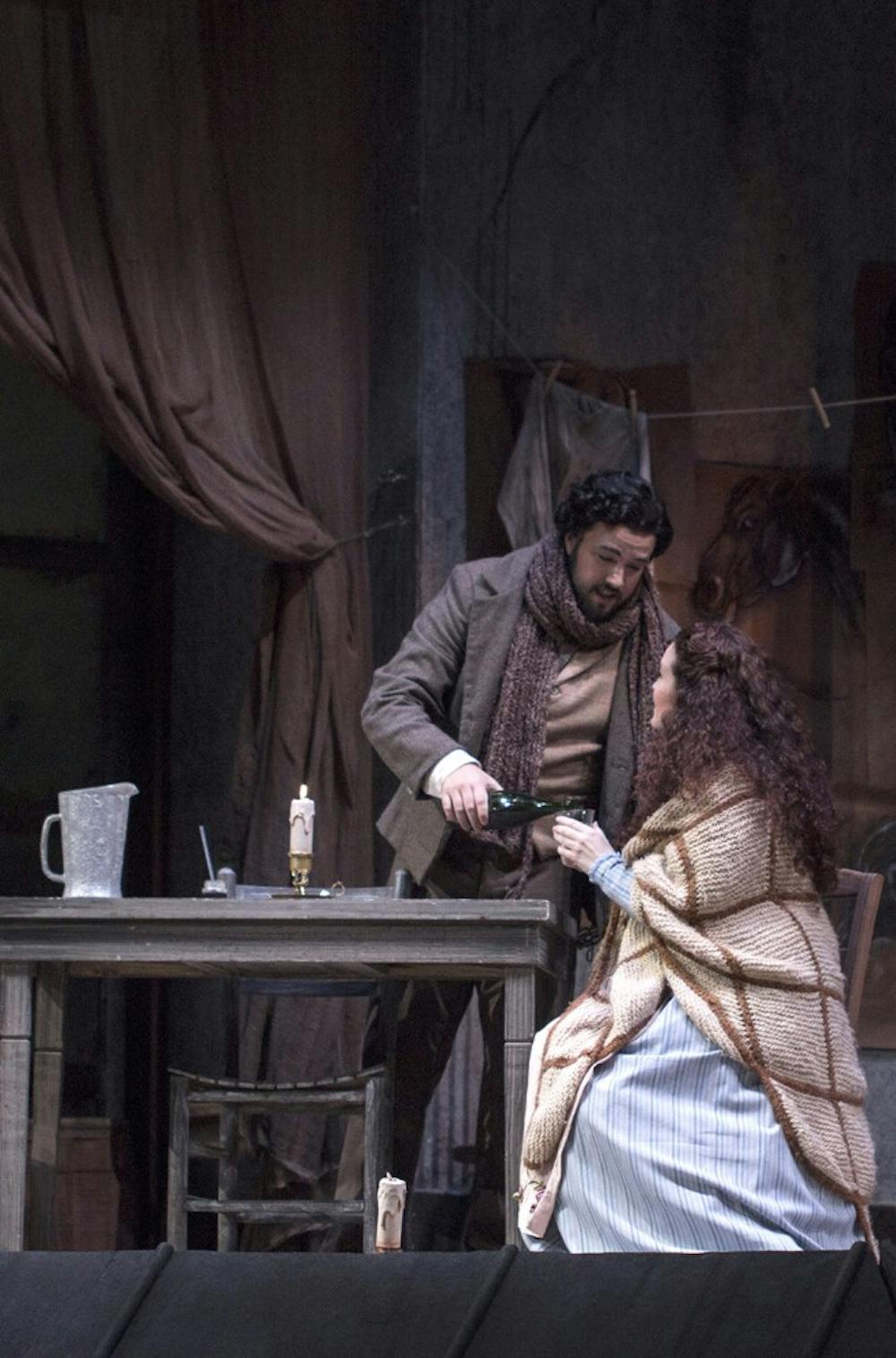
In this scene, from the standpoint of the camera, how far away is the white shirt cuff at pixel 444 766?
→ 13.5 ft

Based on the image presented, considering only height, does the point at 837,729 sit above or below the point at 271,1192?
above

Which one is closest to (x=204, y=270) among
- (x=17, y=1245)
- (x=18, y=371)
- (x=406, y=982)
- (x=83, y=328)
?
(x=83, y=328)

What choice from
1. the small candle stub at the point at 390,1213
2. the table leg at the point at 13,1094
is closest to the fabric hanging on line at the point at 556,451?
the table leg at the point at 13,1094

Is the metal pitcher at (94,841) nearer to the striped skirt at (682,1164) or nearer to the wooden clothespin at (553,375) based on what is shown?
the striped skirt at (682,1164)

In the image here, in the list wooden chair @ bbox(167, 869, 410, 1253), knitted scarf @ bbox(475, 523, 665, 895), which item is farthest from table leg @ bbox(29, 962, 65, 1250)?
knitted scarf @ bbox(475, 523, 665, 895)

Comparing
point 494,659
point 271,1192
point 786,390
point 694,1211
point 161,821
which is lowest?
point 271,1192

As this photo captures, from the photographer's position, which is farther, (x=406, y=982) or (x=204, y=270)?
(x=204, y=270)

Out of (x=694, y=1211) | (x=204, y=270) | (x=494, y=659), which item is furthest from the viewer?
(x=204, y=270)

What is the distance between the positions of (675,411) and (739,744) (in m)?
2.31

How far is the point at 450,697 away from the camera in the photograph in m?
4.53

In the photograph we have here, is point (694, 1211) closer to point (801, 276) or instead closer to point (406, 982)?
point (406, 982)

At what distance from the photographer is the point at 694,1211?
3.34m

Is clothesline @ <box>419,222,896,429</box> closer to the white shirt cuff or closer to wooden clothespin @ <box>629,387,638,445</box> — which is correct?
wooden clothespin @ <box>629,387,638,445</box>

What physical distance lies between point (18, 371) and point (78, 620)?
0.81 m
